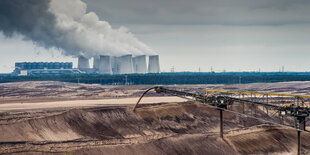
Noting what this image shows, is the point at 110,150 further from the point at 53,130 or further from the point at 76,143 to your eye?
the point at 53,130

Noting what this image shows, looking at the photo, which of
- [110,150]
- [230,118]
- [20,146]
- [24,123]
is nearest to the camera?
[20,146]

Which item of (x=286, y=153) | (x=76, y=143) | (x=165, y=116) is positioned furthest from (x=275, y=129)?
(x=76, y=143)

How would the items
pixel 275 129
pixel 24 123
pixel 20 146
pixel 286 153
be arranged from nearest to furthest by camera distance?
1. pixel 20 146
2. pixel 24 123
3. pixel 286 153
4. pixel 275 129

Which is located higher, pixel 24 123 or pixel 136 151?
pixel 24 123

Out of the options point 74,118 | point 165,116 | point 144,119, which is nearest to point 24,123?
point 74,118

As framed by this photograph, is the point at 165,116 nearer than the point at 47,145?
No

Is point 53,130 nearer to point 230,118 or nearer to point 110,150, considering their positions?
point 110,150
